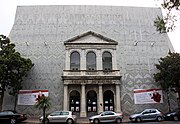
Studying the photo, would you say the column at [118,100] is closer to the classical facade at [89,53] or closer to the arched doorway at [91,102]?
the classical facade at [89,53]

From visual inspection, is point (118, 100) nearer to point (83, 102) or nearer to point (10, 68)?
point (83, 102)

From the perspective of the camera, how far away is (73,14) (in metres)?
33.4

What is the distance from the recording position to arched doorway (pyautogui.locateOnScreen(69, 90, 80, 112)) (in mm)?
27156

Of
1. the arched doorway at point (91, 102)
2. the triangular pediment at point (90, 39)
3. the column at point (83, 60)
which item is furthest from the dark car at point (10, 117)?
the triangular pediment at point (90, 39)

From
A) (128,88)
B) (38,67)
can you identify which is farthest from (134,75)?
(38,67)

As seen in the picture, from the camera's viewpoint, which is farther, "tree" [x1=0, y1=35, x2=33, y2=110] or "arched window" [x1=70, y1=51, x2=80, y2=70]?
"arched window" [x1=70, y1=51, x2=80, y2=70]

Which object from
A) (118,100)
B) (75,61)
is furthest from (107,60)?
(118,100)

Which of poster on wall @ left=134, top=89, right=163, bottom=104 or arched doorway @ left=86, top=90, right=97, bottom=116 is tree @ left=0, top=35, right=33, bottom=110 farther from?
poster on wall @ left=134, top=89, right=163, bottom=104

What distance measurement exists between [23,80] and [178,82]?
19978 mm

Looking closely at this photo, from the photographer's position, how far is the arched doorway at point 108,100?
27.4 meters

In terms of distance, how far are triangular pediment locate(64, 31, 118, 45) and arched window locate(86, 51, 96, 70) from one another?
1.72 m

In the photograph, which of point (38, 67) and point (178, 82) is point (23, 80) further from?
point (178, 82)

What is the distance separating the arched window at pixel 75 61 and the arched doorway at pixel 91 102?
3.97 m

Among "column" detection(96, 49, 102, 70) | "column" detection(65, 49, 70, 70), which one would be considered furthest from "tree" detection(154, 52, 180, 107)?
"column" detection(65, 49, 70, 70)
